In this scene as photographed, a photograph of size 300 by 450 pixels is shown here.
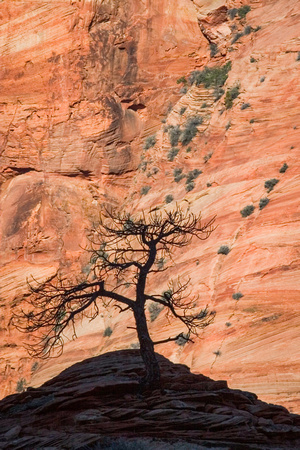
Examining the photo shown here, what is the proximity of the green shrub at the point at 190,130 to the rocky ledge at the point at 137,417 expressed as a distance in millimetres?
18571

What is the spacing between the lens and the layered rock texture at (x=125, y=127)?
81.8ft

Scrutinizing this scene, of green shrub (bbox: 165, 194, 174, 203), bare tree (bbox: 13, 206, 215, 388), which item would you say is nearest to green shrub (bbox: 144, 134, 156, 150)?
bare tree (bbox: 13, 206, 215, 388)

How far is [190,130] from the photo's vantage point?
102ft

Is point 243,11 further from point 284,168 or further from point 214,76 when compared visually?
point 284,168

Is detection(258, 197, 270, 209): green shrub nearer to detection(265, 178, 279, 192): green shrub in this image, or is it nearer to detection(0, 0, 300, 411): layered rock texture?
detection(0, 0, 300, 411): layered rock texture

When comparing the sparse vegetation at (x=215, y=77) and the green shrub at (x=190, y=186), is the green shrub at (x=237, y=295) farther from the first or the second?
the sparse vegetation at (x=215, y=77)

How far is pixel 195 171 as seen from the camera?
2861cm

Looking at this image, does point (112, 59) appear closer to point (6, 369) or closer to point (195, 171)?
point (195, 171)

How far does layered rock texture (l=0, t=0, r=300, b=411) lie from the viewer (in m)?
24.9

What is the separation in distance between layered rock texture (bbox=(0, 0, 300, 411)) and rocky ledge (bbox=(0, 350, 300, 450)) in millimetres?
9656

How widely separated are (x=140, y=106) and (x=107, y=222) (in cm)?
633

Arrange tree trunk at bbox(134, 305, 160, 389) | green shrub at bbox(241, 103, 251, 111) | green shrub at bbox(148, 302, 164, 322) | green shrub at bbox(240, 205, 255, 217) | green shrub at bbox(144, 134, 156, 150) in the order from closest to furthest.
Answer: tree trunk at bbox(134, 305, 160, 389) < green shrub at bbox(240, 205, 255, 217) < green shrub at bbox(148, 302, 164, 322) < green shrub at bbox(241, 103, 251, 111) < green shrub at bbox(144, 134, 156, 150)

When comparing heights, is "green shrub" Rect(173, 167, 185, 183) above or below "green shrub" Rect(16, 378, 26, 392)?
above

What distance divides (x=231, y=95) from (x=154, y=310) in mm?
9999
